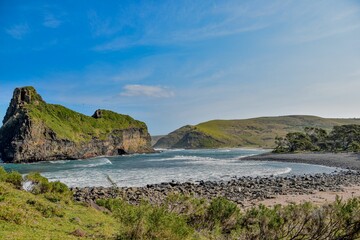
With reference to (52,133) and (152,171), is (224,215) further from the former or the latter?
(52,133)

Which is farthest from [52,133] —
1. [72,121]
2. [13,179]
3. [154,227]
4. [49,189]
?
[154,227]

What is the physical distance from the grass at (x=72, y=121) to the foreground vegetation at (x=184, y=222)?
316 feet

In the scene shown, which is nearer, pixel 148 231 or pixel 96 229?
pixel 148 231

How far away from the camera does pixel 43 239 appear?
9.70 metres

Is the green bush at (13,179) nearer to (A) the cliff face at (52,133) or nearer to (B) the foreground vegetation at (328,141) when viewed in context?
(A) the cliff face at (52,133)

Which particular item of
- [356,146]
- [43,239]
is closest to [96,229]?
[43,239]

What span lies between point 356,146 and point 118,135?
10411 cm

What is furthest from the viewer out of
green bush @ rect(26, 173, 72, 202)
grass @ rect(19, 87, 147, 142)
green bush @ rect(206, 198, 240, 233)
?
grass @ rect(19, 87, 147, 142)

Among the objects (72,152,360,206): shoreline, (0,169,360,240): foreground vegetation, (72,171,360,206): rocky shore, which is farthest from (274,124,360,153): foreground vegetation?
(0,169,360,240): foreground vegetation

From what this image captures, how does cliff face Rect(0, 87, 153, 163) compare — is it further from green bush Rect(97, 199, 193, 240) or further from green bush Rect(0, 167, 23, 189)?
green bush Rect(97, 199, 193, 240)

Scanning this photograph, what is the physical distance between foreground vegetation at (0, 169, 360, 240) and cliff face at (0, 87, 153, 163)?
9043 centimetres

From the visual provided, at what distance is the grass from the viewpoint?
10794 centimetres

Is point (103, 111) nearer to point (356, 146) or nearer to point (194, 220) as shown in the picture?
point (356, 146)

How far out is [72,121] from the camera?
128m
